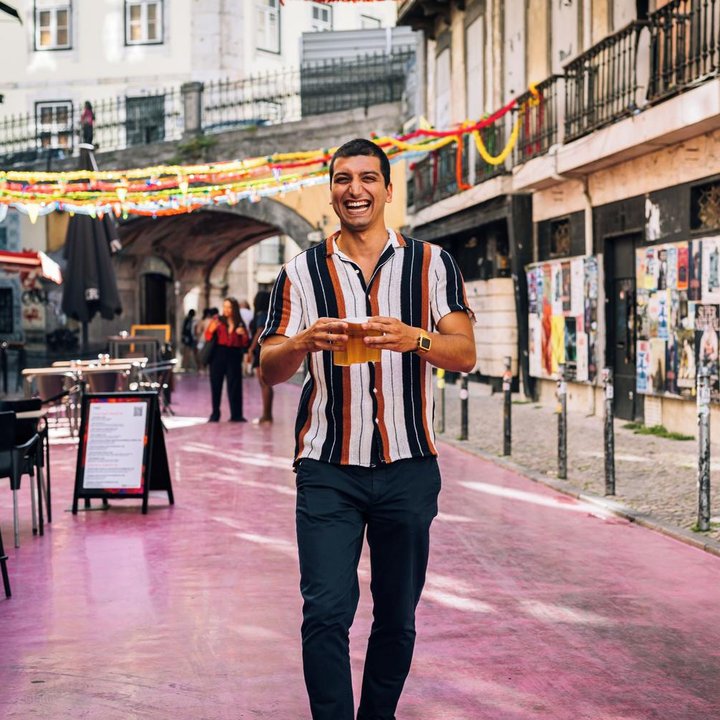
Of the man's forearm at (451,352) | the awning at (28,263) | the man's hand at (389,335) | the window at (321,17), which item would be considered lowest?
the man's forearm at (451,352)

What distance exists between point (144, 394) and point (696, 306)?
7761 millimetres

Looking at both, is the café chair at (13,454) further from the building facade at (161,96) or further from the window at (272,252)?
the window at (272,252)

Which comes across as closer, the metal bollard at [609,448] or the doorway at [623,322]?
the metal bollard at [609,448]

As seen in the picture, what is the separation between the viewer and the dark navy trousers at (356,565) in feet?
12.6

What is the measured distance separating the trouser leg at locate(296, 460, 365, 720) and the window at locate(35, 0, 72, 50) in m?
44.3

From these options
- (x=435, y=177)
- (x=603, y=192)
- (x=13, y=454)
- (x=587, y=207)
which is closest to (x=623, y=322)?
(x=603, y=192)

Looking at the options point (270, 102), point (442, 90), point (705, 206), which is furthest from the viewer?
point (270, 102)

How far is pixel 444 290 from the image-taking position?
4113 millimetres

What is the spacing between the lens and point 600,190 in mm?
19141

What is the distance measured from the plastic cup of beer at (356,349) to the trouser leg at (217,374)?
14.7m

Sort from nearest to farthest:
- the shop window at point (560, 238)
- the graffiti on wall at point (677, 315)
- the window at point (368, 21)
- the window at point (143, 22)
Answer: the graffiti on wall at point (677, 315) → the shop window at point (560, 238) → the window at point (143, 22) → the window at point (368, 21)

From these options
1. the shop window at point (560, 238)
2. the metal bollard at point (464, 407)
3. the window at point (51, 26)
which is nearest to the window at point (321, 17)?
the window at point (51, 26)

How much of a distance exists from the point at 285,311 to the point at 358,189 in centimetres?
44

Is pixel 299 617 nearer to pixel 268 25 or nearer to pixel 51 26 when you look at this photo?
pixel 268 25
